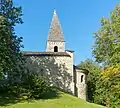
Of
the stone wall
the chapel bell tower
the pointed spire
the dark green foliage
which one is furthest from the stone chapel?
the pointed spire

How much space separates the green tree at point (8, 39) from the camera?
106 feet

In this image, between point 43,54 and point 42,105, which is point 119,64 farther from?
point 43,54

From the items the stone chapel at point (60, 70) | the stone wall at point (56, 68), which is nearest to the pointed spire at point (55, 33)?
the stone chapel at point (60, 70)

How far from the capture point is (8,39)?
33719 mm

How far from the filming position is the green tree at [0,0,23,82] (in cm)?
3238

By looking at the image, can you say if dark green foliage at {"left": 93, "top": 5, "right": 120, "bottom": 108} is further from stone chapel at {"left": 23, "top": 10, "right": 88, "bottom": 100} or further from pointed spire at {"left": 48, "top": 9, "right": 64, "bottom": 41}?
pointed spire at {"left": 48, "top": 9, "right": 64, "bottom": 41}

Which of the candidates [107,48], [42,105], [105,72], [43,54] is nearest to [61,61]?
[43,54]

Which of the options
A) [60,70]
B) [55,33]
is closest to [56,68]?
[60,70]

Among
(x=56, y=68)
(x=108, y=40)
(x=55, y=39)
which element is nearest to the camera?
(x=108, y=40)

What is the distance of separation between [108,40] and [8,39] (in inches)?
488

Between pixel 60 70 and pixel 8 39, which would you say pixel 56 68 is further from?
pixel 8 39

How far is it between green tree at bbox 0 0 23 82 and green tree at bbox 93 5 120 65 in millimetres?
10016

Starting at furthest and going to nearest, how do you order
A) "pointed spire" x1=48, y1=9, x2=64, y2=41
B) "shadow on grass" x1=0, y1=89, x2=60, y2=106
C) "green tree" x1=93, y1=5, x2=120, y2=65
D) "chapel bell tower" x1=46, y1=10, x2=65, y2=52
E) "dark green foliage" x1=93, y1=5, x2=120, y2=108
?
"pointed spire" x1=48, y1=9, x2=64, y2=41 → "chapel bell tower" x1=46, y1=10, x2=65, y2=52 → "green tree" x1=93, y1=5, x2=120, y2=65 → "dark green foliage" x1=93, y1=5, x2=120, y2=108 → "shadow on grass" x1=0, y1=89, x2=60, y2=106

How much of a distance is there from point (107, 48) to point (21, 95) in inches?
477
